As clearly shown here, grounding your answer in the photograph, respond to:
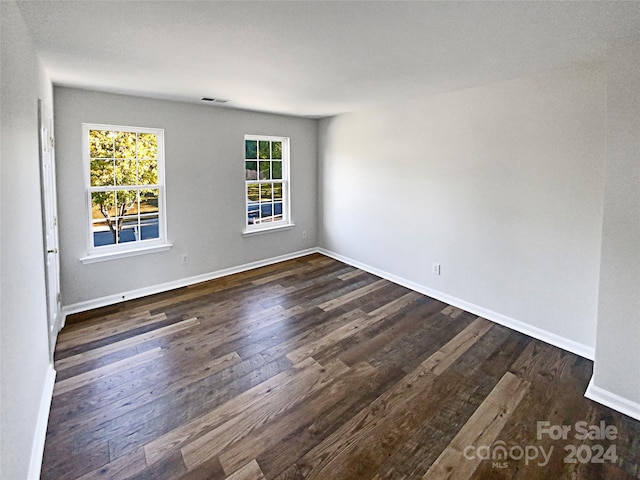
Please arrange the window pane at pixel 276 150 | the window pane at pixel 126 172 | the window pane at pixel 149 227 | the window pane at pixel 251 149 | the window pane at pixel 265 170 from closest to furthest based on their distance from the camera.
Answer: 1. the window pane at pixel 126 172
2. the window pane at pixel 149 227
3. the window pane at pixel 251 149
4. the window pane at pixel 265 170
5. the window pane at pixel 276 150

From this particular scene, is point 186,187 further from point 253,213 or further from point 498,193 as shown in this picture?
point 498,193

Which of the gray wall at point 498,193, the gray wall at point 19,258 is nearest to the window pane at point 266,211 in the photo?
the gray wall at point 498,193

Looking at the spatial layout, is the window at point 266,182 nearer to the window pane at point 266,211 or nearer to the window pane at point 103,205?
the window pane at point 266,211

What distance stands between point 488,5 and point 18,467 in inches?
119

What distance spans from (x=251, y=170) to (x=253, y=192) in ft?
1.08

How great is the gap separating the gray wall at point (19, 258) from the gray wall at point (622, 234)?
3283 millimetres

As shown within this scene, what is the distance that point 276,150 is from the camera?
530 cm

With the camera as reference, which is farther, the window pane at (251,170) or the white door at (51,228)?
the window pane at (251,170)

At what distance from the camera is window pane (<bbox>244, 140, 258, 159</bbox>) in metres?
4.92

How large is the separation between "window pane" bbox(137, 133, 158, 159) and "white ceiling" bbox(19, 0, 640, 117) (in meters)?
0.67

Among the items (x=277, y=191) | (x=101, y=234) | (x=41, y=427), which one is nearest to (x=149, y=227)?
(x=101, y=234)

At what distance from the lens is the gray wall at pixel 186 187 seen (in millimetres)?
3465

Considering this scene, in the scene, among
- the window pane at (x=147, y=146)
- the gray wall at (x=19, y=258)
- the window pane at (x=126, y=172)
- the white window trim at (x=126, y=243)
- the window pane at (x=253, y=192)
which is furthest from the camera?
the window pane at (x=253, y=192)

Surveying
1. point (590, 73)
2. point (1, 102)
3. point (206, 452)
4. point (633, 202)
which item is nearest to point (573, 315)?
point (633, 202)
